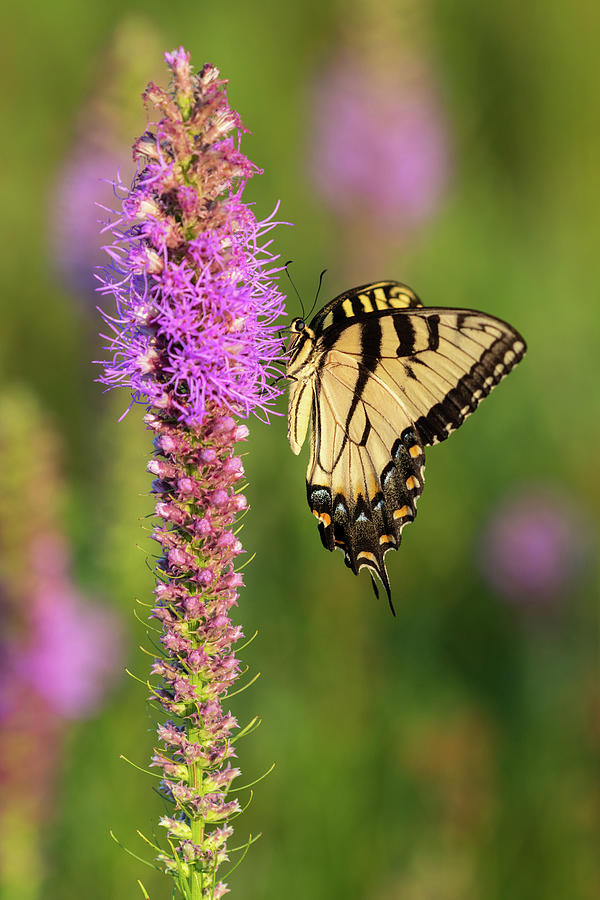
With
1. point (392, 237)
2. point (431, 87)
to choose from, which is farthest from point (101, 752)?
point (431, 87)

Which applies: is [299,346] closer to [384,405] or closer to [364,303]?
[364,303]

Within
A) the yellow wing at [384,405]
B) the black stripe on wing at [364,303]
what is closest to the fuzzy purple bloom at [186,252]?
the yellow wing at [384,405]

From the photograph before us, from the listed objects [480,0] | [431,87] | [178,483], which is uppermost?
[480,0]

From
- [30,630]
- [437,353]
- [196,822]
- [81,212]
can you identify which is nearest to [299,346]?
[437,353]

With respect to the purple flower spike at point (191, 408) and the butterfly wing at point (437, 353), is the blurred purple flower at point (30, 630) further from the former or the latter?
the purple flower spike at point (191, 408)

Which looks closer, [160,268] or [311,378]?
[160,268]

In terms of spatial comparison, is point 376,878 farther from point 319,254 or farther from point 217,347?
point 319,254
